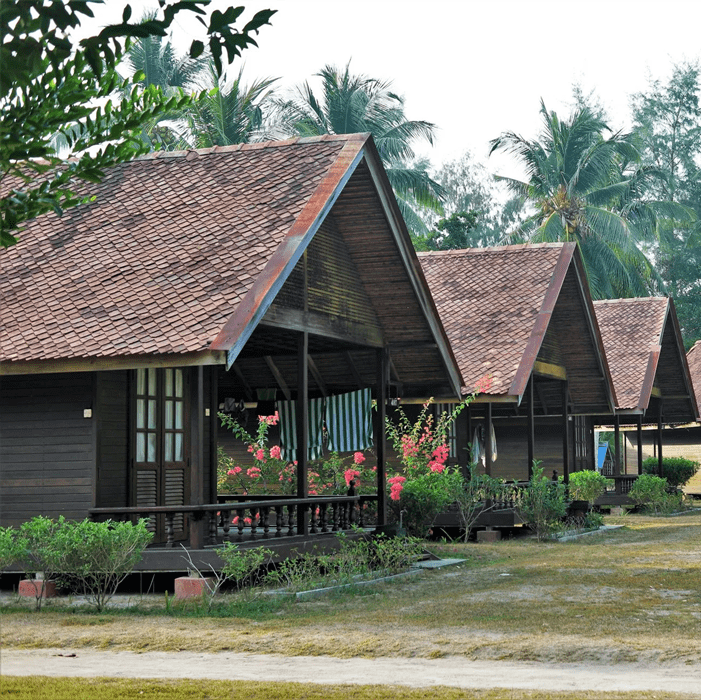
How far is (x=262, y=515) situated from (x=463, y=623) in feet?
13.6

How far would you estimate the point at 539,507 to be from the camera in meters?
22.7

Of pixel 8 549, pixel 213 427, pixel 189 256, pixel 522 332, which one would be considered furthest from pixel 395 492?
pixel 8 549

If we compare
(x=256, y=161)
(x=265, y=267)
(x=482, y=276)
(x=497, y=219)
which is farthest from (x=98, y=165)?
(x=497, y=219)

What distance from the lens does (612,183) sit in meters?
51.8

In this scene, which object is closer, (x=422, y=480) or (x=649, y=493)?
(x=422, y=480)

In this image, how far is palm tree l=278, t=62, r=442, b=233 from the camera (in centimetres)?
4325

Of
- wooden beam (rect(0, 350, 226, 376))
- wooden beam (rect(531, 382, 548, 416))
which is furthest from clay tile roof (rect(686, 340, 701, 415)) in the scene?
wooden beam (rect(0, 350, 226, 376))

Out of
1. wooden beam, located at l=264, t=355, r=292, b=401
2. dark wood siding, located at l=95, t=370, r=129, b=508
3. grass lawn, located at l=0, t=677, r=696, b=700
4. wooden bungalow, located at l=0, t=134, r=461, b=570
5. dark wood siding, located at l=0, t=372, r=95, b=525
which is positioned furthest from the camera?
wooden beam, located at l=264, t=355, r=292, b=401

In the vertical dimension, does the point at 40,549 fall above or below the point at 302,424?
below

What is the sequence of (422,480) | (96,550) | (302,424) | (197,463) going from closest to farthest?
(96,550) → (197,463) → (302,424) → (422,480)

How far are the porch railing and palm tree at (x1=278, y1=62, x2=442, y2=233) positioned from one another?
26599mm

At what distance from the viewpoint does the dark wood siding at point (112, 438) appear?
14.3 m

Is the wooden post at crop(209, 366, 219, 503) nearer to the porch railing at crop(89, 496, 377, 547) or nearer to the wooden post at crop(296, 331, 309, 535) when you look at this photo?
the porch railing at crop(89, 496, 377, 547)

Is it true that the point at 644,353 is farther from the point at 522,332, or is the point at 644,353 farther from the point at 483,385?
the point at 483,385
